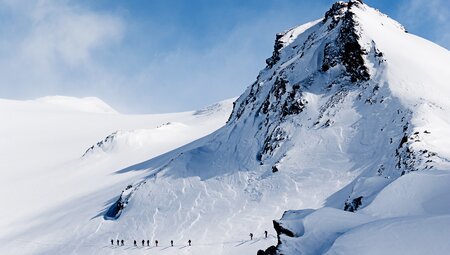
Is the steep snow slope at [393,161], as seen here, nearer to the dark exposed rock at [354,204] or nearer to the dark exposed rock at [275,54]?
the dark exposed rock at [354,204]

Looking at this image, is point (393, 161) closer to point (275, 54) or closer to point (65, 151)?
point (275, 54)

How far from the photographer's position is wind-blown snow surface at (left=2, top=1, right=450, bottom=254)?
42406 millimetres

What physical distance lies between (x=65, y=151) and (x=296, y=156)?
81.4 meters

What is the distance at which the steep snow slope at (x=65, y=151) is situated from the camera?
76.9 metres

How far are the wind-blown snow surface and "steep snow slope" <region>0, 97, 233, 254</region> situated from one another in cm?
558

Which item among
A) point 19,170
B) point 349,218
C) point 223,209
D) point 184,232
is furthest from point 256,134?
point 19,170

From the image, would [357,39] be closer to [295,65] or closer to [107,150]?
[295,65]

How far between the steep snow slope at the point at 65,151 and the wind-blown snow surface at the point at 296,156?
558cm

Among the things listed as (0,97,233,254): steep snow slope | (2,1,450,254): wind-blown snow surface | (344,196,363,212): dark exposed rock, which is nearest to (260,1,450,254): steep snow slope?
(344,196,363,212): dark exposed rock

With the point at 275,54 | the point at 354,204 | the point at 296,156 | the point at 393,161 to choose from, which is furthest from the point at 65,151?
the point at 354,204

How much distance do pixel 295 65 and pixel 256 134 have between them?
42.8ft

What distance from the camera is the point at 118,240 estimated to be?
48.7 metres

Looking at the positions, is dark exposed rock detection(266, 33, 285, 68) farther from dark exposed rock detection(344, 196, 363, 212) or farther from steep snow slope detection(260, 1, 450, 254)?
dark exposed rock detection(344, 196, 363, 212)

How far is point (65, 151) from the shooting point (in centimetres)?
11525
